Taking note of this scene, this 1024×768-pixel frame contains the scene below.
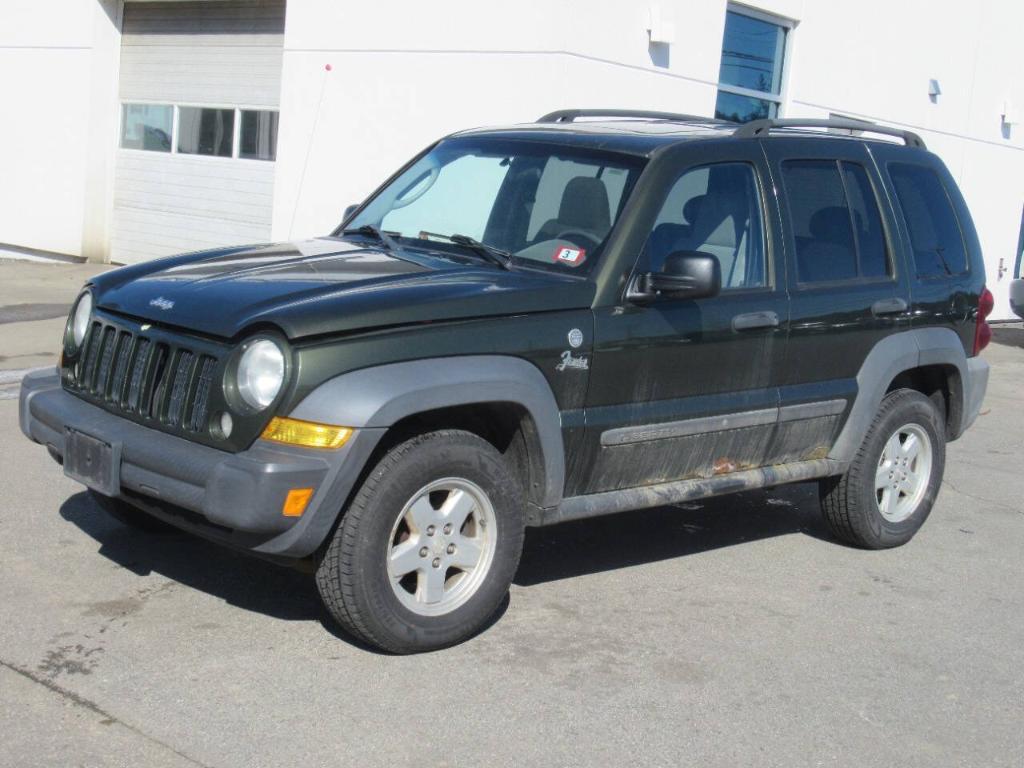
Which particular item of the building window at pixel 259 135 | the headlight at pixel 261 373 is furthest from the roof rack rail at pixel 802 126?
the building window at pixel 259 135

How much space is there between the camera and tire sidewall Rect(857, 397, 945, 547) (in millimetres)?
6480

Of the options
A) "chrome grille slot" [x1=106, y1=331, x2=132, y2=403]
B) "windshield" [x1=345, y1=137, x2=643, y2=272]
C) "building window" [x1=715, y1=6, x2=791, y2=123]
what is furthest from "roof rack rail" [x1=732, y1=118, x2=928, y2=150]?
"building window" [x1=715, y1=6, x2=791, y2=123]

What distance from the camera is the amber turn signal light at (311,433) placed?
4438mm

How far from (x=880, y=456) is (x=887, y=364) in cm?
47

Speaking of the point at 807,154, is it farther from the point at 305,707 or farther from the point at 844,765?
the point at 305,707

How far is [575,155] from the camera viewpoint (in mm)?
5773

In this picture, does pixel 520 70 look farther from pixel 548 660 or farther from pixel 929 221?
pixel 548 660

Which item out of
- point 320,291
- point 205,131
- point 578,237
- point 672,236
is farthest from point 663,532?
point 205,131

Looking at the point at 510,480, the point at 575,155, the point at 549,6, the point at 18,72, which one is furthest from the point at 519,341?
the point at 18,72

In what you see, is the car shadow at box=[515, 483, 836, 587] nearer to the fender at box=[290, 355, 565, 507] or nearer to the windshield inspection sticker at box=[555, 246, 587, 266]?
the fender at box=[290, 355, 565, 507]

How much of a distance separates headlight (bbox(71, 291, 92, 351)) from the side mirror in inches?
82.7

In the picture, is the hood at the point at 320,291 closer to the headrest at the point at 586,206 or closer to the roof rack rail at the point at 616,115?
the headrest at the point at 586,206

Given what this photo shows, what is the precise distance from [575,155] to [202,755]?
2.95m

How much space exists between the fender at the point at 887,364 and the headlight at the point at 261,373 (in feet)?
9.41
